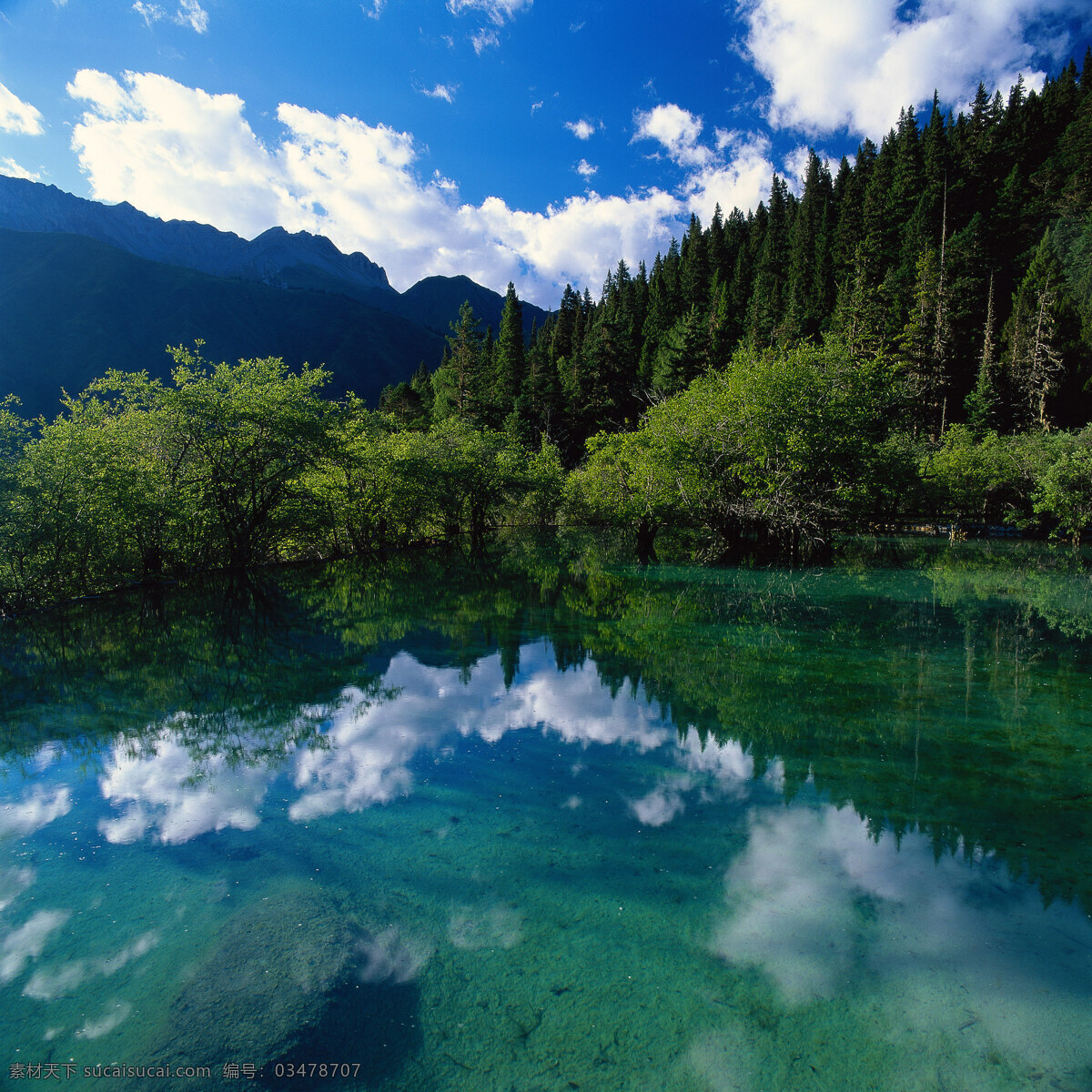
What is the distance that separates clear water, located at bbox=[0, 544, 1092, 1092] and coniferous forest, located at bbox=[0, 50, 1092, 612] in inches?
400

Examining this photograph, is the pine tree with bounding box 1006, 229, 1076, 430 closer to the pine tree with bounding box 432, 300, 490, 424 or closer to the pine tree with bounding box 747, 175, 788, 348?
the pine tree with bounding box 747, 175, 788, 348

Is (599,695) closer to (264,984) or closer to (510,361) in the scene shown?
(264,984)

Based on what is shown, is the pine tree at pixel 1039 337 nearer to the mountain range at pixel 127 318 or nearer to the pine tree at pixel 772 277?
the pine tree at pixel 772 277

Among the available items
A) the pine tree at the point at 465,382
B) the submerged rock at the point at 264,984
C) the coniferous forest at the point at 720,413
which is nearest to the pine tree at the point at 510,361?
the coniferous forest at the point at 720,413

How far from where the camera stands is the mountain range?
113 metres

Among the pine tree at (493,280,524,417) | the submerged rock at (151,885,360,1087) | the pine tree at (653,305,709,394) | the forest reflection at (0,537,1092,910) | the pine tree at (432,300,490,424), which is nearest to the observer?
the submerged rock at (151,885,360,1087)

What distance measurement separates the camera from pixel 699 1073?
300 cm

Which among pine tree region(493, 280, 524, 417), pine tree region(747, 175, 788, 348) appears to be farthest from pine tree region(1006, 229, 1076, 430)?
pine tree region(493, 280, 524, 417)

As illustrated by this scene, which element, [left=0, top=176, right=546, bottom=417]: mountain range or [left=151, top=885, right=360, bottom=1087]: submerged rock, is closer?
[left=151, top=885, right=360, bottom=1087]: submerged rock

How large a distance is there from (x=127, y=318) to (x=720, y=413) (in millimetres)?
151726

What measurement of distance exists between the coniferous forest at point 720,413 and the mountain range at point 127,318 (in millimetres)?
26251

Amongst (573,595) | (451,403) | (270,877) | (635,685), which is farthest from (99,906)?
(451,403)

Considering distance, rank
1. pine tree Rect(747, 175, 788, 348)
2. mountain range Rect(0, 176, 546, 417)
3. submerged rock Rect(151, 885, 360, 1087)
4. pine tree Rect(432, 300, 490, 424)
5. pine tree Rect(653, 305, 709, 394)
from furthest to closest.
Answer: mountain range Rect(0, 176, 546, 417)
pine tree Rect(432, 300, 490, 424)
pine tree Rect(653, 305, 709, 394)
pine tree Rect(747, 175, 788, 348)
submerged rock Rect(151, 885, 360, 1087)

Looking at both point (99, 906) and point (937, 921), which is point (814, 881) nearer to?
point (937, 921)
